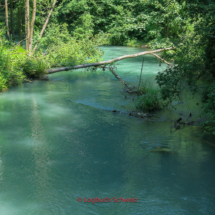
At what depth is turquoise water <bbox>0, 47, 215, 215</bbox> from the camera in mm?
4367

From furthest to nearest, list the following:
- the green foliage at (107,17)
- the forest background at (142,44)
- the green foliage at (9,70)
Answer: 1. the green foliage at (107,17)
2. the green foliage at (9,70)
3. the forest background at (142,44)

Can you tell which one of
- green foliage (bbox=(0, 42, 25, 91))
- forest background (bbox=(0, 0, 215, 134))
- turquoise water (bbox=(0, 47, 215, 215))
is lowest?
turquoise water (bbox=(0, 47, 215, 215))

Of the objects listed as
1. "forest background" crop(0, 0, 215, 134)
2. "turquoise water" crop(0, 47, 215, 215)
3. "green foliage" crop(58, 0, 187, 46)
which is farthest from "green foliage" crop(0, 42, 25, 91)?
"green foliage" crop(58, 0, 187, 46)

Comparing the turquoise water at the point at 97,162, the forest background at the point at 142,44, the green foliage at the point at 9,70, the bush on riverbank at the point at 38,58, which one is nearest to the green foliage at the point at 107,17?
the forest background at the point at 142,44

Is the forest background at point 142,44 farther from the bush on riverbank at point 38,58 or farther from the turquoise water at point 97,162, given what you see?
the turquoise water at point 97,162

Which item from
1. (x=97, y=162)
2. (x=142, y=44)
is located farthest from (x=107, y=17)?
(x=97, y=162)

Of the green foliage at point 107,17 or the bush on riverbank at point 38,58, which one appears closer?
the bush on riverbank at point 38,58

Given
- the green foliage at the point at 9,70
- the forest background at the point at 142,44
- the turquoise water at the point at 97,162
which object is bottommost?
the turquoise water at the point at 97,162

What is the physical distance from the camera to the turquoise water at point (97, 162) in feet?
14.3

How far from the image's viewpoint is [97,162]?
562cm

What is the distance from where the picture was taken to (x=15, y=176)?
5.05 metres

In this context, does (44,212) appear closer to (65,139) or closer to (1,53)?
(65,139)

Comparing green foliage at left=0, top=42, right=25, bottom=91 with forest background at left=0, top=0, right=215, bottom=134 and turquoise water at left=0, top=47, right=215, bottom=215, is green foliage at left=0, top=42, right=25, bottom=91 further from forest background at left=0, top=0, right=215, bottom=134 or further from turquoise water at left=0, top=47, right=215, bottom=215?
turquoise water at left=0, top=47, right=215, bottom=215

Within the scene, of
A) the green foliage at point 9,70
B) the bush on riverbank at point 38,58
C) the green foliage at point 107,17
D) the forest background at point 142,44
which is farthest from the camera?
the green foliage at point 107,17
